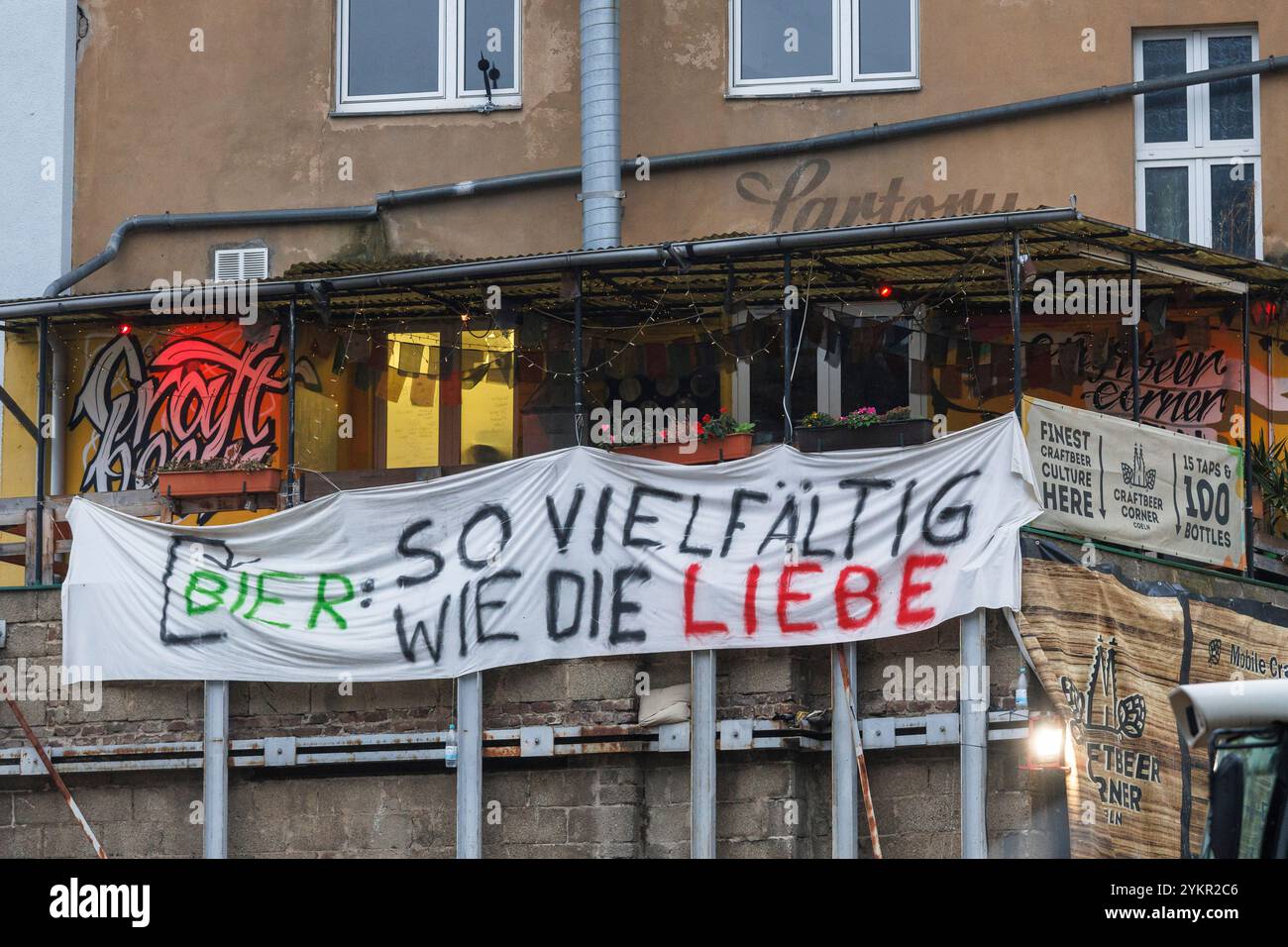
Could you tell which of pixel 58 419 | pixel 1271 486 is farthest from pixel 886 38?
pixel 58 419

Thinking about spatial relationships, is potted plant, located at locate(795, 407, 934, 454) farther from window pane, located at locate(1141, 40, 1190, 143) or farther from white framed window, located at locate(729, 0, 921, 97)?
window pane, located at locate(1141, 40, 1190, 143)

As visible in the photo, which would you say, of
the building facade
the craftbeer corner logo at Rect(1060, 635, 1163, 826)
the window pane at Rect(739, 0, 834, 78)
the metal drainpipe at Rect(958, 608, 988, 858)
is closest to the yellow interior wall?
the building facade

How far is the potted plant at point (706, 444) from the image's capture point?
19.8 meters

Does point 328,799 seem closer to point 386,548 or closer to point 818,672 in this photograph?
point 386,548

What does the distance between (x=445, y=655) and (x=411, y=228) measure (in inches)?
262

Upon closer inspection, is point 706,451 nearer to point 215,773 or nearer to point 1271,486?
point 215,773

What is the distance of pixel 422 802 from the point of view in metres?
19.3

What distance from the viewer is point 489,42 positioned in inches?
965

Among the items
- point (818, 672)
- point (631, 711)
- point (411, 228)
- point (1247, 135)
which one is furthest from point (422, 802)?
point (1247, 135)

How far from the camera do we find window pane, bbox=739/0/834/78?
23.8 meters

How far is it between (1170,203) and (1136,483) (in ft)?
14.9

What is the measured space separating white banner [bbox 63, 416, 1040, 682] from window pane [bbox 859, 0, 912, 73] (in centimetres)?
638

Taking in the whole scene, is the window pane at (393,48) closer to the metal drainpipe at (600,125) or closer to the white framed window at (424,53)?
the white framed window at (424,53)

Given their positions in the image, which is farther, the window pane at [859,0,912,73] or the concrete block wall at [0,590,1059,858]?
the window pane at [859,0,912,73]
